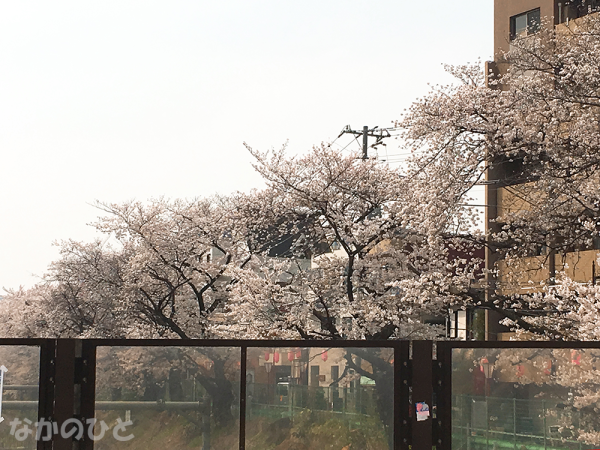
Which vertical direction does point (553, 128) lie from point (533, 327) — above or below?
above

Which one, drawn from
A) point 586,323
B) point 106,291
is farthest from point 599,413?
point 106,291

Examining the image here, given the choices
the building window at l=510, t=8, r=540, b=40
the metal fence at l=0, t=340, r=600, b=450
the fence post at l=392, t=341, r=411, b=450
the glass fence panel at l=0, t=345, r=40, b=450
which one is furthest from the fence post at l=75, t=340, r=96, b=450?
the building window at l=510, t=8, r=540, b=40

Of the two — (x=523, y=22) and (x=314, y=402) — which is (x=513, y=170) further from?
(x=314, y=402)

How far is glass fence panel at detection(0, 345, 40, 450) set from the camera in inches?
171

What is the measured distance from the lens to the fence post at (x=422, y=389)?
451 centimetres

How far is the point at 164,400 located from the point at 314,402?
3.32 feet

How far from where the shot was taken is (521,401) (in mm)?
4488

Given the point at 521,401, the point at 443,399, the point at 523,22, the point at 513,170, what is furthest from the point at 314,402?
the point at 523,22

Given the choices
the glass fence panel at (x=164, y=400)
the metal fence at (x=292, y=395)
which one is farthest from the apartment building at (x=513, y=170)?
the glass fence panel at (x=164, y=400)

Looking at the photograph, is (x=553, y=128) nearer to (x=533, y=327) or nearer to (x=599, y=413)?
(x=533, y=327)

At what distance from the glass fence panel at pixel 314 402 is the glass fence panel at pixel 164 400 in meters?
0.19

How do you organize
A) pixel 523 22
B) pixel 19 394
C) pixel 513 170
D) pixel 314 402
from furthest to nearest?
pixel 523 22
pixel 513 170
pixel 314 402
pixel 19 394

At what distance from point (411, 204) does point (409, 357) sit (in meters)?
10.9

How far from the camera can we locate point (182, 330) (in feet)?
82.3
